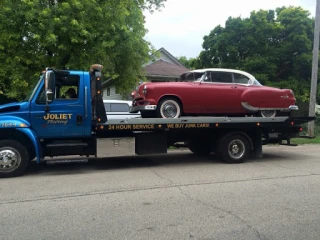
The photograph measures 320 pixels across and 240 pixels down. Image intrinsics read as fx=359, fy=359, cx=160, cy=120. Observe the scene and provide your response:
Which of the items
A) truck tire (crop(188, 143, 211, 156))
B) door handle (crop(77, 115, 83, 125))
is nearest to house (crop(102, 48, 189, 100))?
truck tire (crop(188, 143, 211, 156))

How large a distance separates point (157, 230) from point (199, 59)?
22.7m

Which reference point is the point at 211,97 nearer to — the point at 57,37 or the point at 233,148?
the point at 233,148

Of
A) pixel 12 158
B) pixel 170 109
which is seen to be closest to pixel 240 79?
pixel 170 109

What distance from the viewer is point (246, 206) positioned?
5723 mm

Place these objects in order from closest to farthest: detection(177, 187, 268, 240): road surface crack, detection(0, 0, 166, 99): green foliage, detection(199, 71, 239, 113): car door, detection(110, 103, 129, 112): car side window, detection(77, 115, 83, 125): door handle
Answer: detection(177, 187, 268, 240): road surface crack, detection(77, 115, 83, 125): door handle, detection(199, 71, 239, 113): car door, detection(0, 0, 166, 99): green foliage, detection(110, 103, 129, 112): car side window

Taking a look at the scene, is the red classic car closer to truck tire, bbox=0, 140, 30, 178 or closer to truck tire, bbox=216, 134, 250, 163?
truck tire, bbox=216, 134, 250, 163

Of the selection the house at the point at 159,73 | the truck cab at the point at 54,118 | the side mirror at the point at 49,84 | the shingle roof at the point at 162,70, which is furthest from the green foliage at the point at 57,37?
the shingle roof at the point at 162,70

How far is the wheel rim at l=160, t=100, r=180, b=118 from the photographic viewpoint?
9406 mm

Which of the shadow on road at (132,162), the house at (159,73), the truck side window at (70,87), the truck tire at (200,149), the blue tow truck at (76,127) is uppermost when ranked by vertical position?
the house at (159,73)

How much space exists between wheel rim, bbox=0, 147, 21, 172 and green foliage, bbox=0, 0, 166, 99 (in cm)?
623

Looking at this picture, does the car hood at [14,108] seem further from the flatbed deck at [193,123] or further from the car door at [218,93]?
the car door at [218,93]

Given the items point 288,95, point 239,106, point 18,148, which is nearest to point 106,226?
point 18,148

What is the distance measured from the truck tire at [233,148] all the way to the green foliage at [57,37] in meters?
6.98

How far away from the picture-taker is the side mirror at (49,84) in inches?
314
